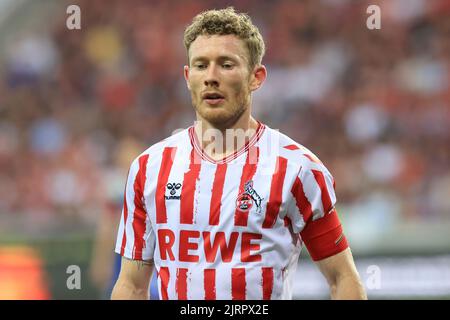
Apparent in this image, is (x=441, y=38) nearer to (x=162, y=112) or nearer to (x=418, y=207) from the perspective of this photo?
(x=418, y=207)

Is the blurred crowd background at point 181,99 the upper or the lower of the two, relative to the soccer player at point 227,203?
upper

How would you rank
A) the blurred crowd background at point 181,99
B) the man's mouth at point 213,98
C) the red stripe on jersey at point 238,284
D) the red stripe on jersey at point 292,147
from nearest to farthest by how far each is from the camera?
1. the red stripe on jersey at point 238,284
2. the man's mouth at point 213,98
3. the red stripe on jersey at point 292,147
4. the blurred crowd background at point 181,99

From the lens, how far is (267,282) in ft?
11.0

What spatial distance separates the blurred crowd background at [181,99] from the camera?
10.1 m

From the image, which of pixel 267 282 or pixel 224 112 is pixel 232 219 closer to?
pixel 267 282

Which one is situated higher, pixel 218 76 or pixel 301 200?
pixel 218 76

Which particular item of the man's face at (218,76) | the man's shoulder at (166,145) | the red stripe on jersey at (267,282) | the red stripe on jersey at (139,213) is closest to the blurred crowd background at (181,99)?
the man's shoulder at (166,145)

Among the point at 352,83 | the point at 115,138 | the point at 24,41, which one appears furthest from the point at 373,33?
the point at 24,41

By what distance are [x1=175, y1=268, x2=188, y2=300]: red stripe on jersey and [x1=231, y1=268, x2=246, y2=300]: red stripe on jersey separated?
0.65ft

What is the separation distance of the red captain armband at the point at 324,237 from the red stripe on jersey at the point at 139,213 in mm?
698

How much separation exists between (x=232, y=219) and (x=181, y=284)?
0.34 metres

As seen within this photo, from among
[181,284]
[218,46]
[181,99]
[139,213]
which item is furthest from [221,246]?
[181,99]

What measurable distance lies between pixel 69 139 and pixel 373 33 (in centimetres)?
448

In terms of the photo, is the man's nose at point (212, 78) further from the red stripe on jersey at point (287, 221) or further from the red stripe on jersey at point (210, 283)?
the red stripe on jersey at point (210, 283)
